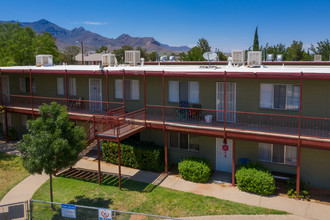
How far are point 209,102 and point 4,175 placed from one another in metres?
12.0

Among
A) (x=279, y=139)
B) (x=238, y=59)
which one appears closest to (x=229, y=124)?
(x=279, y=139)

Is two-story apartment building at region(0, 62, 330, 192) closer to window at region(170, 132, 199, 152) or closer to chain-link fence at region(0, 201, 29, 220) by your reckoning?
window at region(170, 132, 199, 152)

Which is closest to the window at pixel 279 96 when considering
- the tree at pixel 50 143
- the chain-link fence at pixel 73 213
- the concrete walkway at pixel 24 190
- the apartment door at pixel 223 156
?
the apartment door at pixel 223 156

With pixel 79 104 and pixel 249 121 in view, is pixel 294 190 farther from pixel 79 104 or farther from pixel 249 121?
pixel 79 104

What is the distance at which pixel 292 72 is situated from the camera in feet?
45.7

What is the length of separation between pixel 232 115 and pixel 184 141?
3184 mm

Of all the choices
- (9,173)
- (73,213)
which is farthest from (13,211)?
(9,173)

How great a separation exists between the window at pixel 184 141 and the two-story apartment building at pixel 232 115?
6cm

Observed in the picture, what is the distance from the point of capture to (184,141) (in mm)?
18250

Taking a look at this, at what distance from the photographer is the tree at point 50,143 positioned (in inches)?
480

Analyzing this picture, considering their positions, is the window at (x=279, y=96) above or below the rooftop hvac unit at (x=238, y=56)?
below

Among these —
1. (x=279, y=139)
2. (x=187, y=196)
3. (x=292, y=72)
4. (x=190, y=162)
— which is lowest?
(x=187, y=196)

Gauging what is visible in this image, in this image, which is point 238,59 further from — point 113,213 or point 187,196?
point 113,213

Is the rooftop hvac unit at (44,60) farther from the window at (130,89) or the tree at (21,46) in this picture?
the tree at (21,46)
